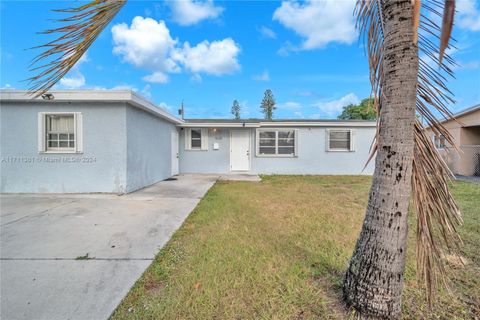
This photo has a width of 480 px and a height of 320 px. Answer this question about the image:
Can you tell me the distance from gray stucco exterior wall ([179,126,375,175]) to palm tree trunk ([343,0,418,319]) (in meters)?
10.4

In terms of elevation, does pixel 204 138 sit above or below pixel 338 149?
above

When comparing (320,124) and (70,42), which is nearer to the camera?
(70,42)

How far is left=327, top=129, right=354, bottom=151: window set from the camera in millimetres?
12102

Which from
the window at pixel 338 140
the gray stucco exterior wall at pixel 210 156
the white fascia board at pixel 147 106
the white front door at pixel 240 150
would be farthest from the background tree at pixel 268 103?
the white fascia board at pixel 147 106

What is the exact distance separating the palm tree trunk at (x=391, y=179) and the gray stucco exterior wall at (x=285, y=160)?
34.0 feet

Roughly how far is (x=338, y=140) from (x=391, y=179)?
11.2 m

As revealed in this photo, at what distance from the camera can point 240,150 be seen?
40.6 feet

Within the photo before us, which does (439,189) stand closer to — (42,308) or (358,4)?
(358,4)

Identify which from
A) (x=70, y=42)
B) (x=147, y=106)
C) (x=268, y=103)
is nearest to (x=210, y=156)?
(x=147, y=106)

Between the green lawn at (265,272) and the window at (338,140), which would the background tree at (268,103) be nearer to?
the window at (338,140)

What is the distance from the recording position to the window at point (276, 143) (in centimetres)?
1218

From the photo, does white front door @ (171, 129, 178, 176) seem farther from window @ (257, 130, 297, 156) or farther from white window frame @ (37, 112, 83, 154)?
white window frame @ (37, 112, 83, 154)

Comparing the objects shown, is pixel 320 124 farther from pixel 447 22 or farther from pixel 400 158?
pixel 447 22

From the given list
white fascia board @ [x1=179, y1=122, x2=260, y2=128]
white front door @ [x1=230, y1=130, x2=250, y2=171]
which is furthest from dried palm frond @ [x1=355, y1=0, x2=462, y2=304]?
white front door @ [x1=230, y1=130, x2=250, y2=171]
